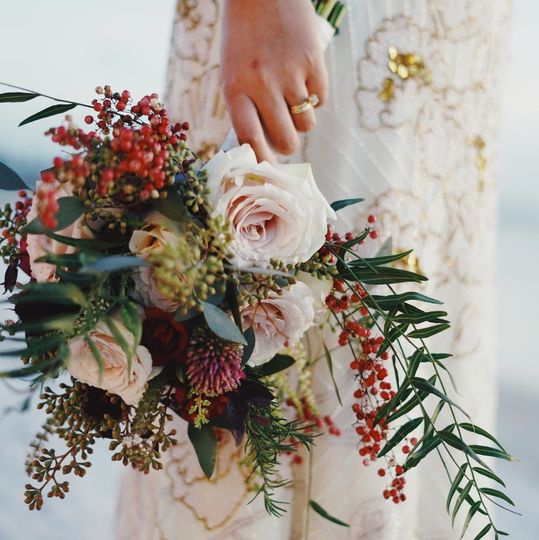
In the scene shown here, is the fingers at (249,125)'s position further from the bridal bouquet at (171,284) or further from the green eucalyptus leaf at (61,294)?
the green eucalyptus leaf at (61,294)

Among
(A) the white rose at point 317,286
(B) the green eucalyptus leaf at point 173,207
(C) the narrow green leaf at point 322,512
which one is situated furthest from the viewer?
(C) the narrow green leaf at point 322,512

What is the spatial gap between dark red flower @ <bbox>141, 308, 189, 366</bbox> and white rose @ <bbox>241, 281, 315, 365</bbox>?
7cm

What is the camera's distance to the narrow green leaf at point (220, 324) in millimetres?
488

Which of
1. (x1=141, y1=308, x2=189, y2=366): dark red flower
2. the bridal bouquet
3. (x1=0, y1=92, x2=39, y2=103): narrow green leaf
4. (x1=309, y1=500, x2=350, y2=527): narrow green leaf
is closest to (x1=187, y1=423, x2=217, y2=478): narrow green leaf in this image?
the bridal bouquet

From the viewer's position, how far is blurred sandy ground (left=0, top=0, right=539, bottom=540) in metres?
1.92

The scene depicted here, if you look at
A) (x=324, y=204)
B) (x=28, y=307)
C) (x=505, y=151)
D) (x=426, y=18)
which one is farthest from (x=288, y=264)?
(x=505, y=151)

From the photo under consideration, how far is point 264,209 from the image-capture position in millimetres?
537

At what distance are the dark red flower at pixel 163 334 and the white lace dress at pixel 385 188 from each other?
0.27 m

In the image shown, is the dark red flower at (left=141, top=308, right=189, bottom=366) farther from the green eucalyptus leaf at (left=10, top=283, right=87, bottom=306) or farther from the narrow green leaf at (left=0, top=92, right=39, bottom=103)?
the narrow green leaf at (left=0, top=92, right=39, bottom=103)

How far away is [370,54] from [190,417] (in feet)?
1.63

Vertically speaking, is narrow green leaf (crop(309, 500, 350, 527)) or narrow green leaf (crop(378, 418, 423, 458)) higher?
narrow green leaf (crop(378, 418, 423, 458))

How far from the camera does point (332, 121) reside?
0.82 m

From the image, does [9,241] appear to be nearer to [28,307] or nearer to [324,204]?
[28,307]

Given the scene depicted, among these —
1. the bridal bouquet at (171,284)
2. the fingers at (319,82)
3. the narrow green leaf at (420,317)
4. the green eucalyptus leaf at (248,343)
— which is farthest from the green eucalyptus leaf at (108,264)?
the fingers at (319,82)
